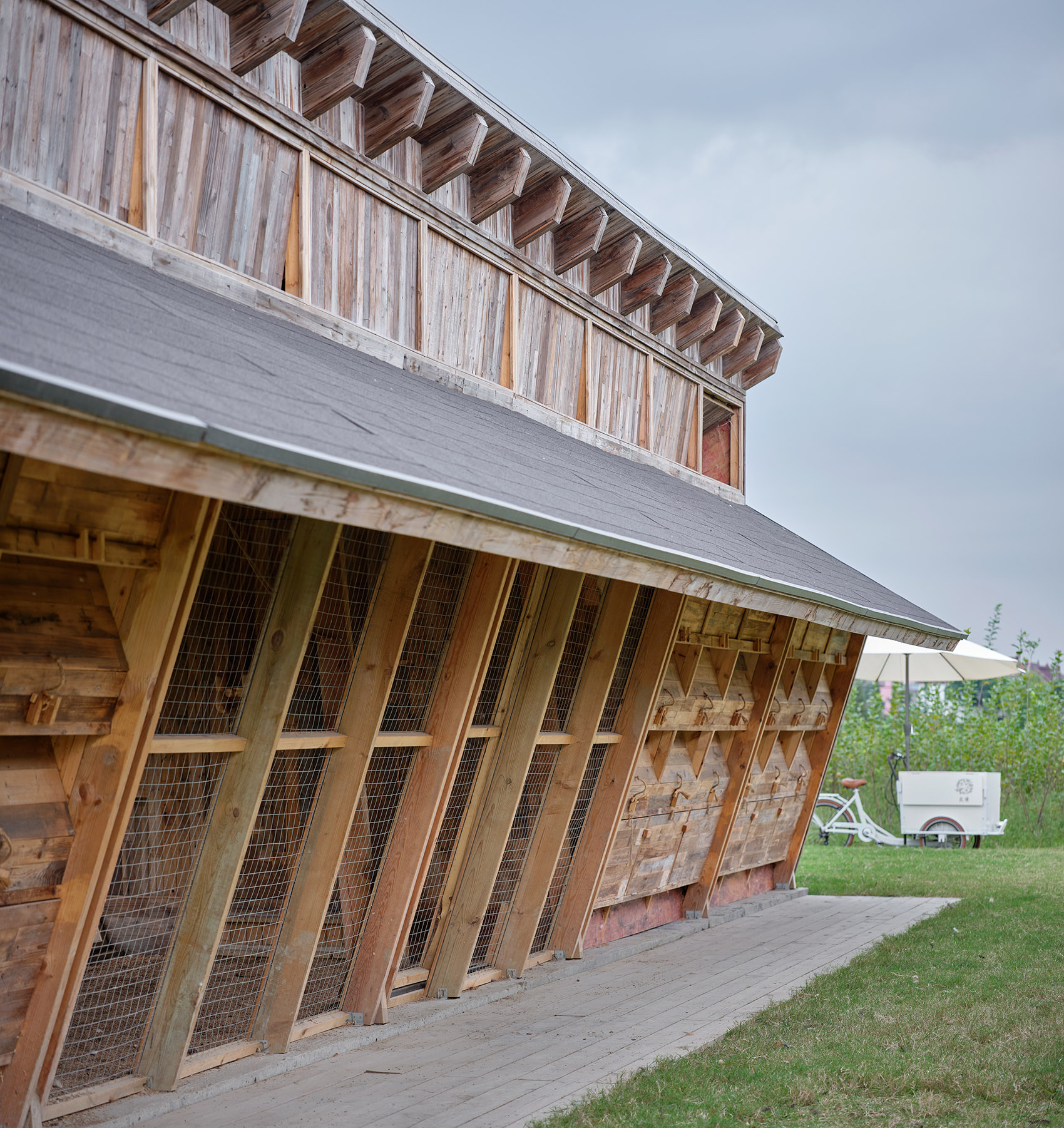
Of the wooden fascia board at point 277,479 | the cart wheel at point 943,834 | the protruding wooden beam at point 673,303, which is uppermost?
the protruding wooden beam at point 673,303

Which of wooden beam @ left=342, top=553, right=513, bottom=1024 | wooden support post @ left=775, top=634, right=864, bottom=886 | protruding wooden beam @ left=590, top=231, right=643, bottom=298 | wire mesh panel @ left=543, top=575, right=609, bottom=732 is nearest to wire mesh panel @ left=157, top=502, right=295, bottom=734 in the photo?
wooden beam @ left=342, top=553, right=513, bottom=1024

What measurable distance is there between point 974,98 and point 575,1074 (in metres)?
128

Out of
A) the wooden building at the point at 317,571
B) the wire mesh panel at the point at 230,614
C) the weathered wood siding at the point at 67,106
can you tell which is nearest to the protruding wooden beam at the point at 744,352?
the wooden building at the point at 317,571

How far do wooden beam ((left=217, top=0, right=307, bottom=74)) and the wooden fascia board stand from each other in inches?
122

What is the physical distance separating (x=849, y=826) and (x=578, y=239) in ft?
36.9

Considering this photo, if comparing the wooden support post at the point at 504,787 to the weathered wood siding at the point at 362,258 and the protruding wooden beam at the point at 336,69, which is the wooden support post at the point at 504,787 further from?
the protruding wooden beam at the point at 336,69

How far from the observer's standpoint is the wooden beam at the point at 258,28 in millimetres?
5633

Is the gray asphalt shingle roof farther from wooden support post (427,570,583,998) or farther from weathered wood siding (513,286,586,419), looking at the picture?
weathered wood siding (513,286,586,419)

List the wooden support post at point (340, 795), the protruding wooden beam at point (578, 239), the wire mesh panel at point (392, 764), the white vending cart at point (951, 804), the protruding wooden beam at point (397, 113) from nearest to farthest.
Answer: the wooden support post at point (340, 795) → the wire mesh panel at point (392, 764) → the protruding wooden beam at point (397, 113) → the protruding wooden beam at point (578, 239) → the white vending cart at point (951, 804)

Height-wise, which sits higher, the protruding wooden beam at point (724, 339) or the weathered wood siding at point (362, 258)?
the protruding wooden beam at point (724, 339)

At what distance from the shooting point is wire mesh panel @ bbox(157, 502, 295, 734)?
460 centimetres

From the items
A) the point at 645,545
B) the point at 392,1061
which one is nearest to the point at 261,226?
the point at 645,545

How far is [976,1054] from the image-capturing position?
5.20 m

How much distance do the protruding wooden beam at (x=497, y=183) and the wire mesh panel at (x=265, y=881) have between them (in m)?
4.01
